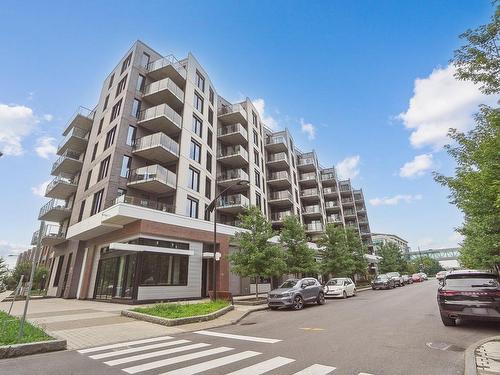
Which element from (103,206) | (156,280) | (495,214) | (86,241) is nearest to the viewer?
(495,214)

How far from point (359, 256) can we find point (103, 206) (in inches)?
1310

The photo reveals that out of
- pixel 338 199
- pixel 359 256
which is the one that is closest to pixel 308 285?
pixel 359 256

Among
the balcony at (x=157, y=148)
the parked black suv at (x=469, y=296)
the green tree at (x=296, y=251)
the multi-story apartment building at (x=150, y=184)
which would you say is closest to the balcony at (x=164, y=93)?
the multi-story apartment building at (x=150, y=184)

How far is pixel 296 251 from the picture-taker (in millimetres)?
25438

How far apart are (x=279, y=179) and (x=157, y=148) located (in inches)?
829

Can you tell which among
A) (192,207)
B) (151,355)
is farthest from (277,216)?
(151,355)

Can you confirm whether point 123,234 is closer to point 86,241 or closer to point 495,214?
point 86,241

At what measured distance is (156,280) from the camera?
1917cm

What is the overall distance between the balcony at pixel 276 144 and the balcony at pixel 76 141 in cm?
2457

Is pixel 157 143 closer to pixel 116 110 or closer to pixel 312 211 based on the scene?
pixel 116 110

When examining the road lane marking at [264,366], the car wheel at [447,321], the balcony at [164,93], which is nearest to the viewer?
the road lane marking at [264,366]

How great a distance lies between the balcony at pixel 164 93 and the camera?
82.5ft

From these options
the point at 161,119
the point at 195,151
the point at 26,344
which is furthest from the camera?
the point at 195,151

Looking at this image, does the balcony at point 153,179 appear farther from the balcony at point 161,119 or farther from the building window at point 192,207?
the balcony at point 161,119
